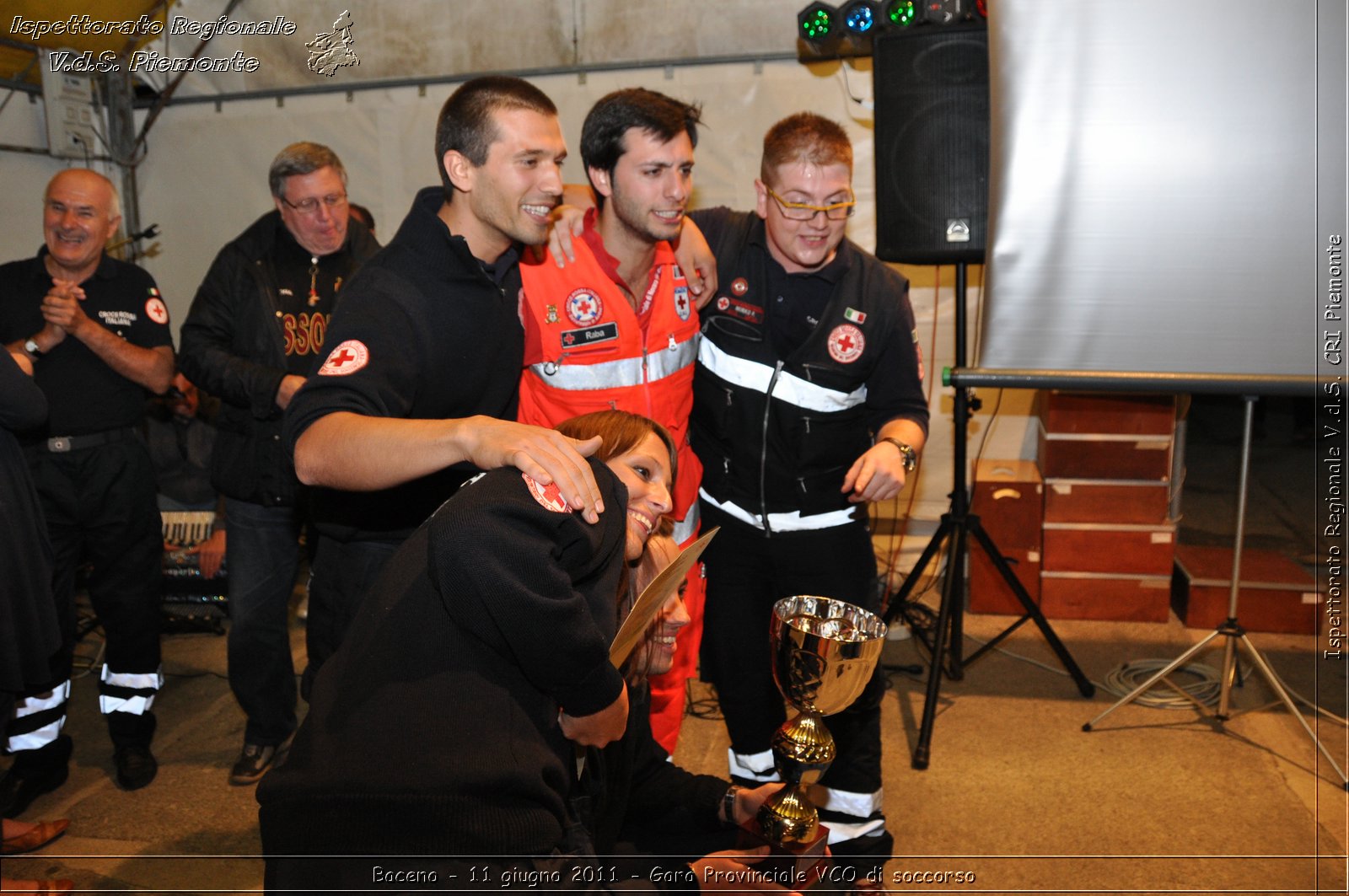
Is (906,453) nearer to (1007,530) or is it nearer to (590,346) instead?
(590,346)

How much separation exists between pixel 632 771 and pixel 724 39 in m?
4.16

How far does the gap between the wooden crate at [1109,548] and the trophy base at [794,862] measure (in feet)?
11.5

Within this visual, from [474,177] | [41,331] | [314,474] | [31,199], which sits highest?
[31,199]

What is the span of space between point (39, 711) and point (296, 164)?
203 centimetres

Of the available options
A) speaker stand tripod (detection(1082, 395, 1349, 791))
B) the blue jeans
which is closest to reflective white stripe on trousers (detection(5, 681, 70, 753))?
the blue jeans

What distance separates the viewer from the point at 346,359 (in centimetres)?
185

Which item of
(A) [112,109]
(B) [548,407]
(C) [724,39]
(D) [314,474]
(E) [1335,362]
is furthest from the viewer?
(A) [112,109]

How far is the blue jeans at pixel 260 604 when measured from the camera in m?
3.47

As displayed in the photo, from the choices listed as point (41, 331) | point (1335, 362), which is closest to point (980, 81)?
point (1335, 362)

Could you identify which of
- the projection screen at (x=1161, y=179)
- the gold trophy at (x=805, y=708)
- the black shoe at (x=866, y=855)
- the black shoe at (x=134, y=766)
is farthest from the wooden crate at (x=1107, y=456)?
the black shoe at (x=134, y=766)

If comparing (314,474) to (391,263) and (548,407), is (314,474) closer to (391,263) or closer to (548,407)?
(391,263)

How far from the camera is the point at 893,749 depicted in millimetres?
3760

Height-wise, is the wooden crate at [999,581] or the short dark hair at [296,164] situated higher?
the short dark hair at [296,164]

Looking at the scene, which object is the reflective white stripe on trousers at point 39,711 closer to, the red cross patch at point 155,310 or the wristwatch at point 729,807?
the red cross patch at point 155,310
